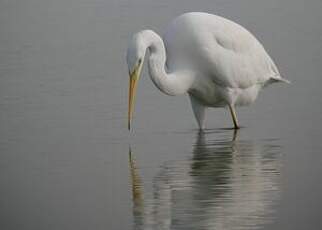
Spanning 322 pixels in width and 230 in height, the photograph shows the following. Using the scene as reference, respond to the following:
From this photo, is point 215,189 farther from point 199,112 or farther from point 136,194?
point 199,112

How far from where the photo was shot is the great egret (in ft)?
48.8

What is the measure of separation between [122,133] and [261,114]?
200 centimetres

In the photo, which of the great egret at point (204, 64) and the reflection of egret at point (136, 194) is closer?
the reflection of egret at point (136, 194)

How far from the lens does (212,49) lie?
598 inches

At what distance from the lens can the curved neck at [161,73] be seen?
14180 mm

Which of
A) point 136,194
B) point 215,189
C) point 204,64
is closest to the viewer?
point 215,189

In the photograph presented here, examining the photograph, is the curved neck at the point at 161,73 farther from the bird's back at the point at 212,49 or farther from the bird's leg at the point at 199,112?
the bird's leg at the point at 199,112

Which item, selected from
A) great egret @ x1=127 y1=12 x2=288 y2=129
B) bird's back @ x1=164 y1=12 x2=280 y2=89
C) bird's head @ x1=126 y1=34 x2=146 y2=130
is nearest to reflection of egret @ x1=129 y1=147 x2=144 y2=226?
bird's head @ x1=126 y1=34 x2=146 y2=130

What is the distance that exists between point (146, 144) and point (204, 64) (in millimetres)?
1163

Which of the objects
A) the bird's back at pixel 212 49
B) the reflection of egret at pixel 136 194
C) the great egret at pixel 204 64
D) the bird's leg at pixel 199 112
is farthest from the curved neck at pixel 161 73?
the reflection of egret at pixel 136 194

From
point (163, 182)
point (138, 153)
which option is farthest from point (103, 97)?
point (163, 182)

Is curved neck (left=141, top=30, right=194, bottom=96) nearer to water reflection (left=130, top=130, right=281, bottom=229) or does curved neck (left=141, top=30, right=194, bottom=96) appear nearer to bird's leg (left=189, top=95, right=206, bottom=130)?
bird's leg (left=189, top=95, right=206, bottom=130)

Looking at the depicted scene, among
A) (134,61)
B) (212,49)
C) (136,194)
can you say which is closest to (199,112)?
(212,49)

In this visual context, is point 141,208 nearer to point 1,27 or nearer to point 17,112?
point 17,112
